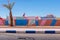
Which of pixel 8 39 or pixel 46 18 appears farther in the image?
pixel 46 18

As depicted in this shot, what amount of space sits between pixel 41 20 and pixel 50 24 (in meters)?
1.19

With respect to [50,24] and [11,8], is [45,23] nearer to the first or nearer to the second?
[50,24]

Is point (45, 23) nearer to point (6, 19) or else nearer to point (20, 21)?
point (20, 21)

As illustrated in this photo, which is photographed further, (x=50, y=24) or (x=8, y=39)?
(x=50, y=24)

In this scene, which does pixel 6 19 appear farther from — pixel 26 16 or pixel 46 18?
pixel 46 18

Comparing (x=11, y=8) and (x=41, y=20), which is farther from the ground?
(x=11, y=8)

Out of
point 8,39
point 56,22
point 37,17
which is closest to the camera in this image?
point 8,39

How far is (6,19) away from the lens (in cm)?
2319

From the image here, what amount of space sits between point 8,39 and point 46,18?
16.9m

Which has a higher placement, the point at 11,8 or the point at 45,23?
the point at 11,8

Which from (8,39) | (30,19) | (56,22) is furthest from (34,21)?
(8,39)

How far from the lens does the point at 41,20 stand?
75.0 feet

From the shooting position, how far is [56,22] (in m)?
22.4

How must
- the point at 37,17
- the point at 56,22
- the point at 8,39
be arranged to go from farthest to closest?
the point at 37,17 → the point at 56,22 → the point at 8,39
